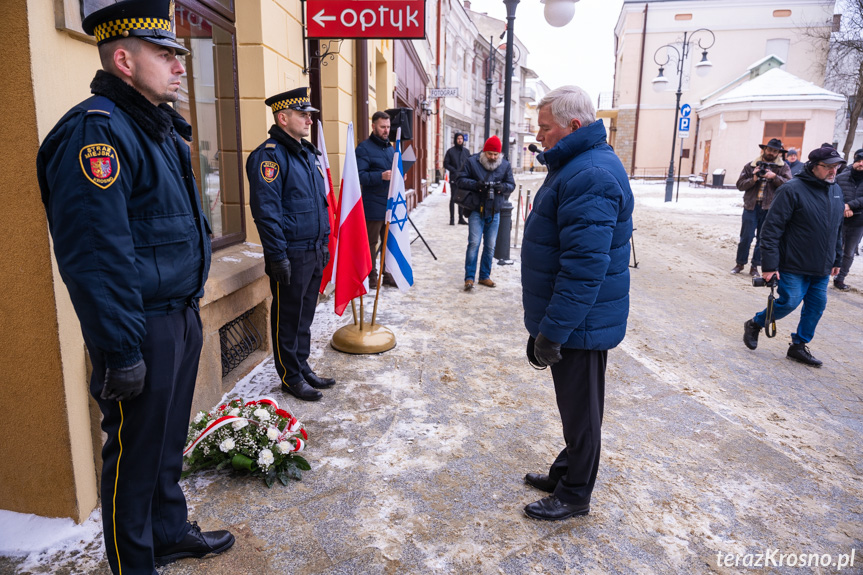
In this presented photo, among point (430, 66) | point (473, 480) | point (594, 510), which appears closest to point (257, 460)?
point (473, 480)

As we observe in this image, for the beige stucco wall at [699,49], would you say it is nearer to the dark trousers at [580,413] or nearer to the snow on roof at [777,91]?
the snow on roof at [777,91]

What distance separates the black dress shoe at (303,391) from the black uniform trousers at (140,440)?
1809 millimetres

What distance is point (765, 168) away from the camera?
822 centimetres

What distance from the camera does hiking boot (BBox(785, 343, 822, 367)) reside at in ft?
16.7

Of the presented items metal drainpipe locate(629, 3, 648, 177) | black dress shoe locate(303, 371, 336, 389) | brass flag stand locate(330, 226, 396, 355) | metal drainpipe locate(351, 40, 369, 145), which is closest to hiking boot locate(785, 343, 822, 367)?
brass flag stand locate(330, 226, 396, 355)

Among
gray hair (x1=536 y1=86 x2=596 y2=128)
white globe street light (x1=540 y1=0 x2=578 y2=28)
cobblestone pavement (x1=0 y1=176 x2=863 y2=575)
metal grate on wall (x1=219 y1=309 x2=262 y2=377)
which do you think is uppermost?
white globe street light (x1=540 y1=0 x2=578 y2=28)

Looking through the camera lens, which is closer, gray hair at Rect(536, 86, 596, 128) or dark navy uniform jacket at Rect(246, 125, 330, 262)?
gray hair at Rect(536, 86, 596, 128)

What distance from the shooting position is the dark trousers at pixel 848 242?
7930mm

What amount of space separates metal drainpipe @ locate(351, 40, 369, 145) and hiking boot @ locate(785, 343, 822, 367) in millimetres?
6137

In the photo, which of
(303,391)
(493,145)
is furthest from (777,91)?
(303,391)

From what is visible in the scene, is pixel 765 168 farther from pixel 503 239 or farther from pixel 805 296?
pixel 503 239

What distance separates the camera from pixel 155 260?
78.3 inches

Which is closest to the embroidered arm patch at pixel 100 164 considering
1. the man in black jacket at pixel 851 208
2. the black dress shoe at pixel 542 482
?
the black dress shoe at pixel 542 482

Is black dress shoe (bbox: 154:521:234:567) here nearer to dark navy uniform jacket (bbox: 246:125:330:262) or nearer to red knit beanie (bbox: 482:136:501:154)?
dark navy uniform jacket (bbox: 246:125:330:262)
